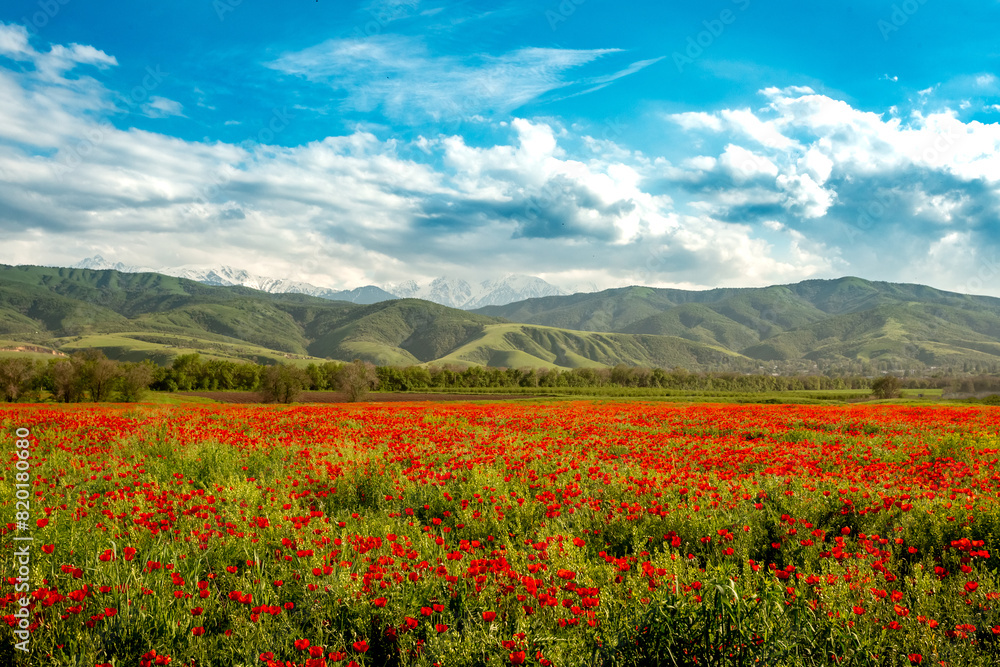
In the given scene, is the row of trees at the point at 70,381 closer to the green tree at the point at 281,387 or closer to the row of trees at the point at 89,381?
the row of trees at the point at 89,381

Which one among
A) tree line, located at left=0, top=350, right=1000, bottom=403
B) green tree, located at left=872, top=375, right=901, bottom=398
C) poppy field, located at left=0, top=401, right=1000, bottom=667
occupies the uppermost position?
poppy field, located at left=0, top=401, right=1000, bottom=667

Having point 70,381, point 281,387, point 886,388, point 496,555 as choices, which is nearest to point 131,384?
point 70,381

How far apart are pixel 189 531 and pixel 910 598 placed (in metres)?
8.73

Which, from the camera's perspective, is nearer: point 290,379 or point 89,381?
point 89,381

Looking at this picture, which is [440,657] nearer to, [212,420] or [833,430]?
[212,420]

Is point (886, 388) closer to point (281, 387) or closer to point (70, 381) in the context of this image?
point (281, 387)

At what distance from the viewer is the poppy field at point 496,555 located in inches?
161

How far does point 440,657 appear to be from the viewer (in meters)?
3.93

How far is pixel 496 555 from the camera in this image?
20.1 ft

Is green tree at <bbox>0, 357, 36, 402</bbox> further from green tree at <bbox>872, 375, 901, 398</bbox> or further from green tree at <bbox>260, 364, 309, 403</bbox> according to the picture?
green tree at <bbox>872, 375, 901, 398</bbox>

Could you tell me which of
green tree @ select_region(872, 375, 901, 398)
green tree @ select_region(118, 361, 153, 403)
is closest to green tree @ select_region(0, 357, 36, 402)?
green tree @ select_region(118, 361, 153, 403)

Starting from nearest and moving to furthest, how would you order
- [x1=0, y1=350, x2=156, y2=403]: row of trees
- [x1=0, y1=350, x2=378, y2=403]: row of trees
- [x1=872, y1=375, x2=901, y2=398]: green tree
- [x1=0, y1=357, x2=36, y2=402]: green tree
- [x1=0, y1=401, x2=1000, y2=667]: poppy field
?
[x1=0, y1=401, x2=1000, y2=667]: poppy field
[x1=0, y1=357, x2=36, y2=402]: green tree
[x1=0, y1=350, x2=156, y2=403]: row of trees
[x1=0, y1=350, x2=378, y2=403]: row of trees
[x1=872, y1=375, x2=901, y2=398]: green tree

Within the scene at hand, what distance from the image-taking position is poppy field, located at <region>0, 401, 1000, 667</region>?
4.09 metres

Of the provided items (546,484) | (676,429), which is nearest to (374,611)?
(546,484)
